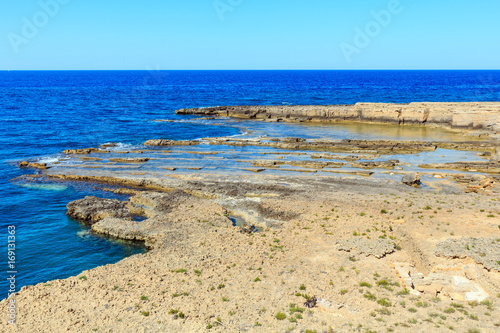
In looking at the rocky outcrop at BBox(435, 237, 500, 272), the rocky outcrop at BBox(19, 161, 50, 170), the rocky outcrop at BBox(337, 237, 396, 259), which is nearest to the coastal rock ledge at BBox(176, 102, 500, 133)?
the rocky outcrop at BBox(19, 161, 50, 170)

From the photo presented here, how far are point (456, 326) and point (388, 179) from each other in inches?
999

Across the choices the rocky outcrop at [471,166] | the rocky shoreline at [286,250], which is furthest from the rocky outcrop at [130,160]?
the rocky outcrop at [471,166]

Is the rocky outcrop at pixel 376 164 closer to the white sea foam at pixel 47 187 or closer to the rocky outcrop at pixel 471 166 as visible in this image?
the rocky outcrop at pixel 471 166

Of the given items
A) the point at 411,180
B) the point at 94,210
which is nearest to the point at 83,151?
the point at 94,210

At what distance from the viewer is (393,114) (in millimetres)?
75875

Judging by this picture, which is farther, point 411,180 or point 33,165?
point 33,165

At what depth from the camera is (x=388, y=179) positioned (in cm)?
3988

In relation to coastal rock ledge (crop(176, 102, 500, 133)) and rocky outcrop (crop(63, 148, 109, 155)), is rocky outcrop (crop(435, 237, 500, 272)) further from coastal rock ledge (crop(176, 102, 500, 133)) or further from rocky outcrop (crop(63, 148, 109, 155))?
coastal rock ledge (crop(176, 102, 500, 133))

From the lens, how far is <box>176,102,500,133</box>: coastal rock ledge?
67.2m

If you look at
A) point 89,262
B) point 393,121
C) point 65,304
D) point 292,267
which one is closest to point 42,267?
point 89,262

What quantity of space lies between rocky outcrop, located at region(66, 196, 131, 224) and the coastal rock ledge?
54.6 metres

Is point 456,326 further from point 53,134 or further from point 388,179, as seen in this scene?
point 53,134

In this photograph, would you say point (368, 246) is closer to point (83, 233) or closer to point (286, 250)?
point (286, 250)

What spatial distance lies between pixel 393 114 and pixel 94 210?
6180cm
